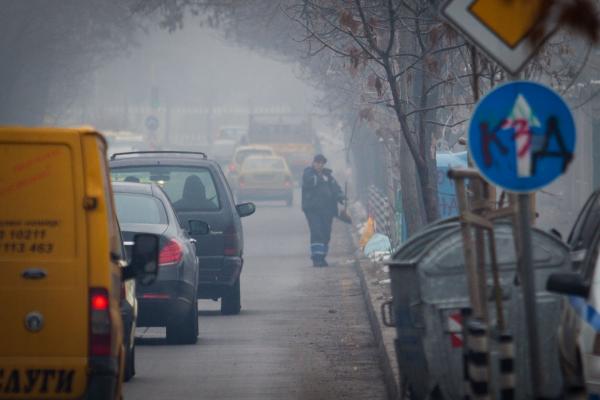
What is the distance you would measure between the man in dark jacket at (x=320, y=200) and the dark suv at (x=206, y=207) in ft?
28.0

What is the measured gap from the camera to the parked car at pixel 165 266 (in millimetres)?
13875

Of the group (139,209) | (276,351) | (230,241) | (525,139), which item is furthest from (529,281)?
(230,241)

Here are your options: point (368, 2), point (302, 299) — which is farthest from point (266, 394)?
point (302, 299)

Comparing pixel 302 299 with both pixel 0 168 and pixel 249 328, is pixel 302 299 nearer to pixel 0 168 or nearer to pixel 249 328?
pixel 249 328

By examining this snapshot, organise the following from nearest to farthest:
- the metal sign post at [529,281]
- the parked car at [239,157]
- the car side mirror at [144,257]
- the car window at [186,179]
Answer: the metal sign post at [529,281]
the car side mirror at [144,257]
the car window at [186,179]
the parked car at [239,157]

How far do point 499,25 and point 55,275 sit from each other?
8.54ft

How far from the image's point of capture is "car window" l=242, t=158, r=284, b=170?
1812 inches

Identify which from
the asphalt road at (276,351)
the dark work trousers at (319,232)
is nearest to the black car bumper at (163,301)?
the asphalt road at (276,351)

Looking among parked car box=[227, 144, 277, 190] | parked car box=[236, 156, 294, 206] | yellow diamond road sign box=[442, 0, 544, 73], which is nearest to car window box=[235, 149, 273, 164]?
parked car box=[227, 144, 277, 190]

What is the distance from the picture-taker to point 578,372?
322 inches

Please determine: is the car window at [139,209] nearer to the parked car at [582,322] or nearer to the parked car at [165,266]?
the parked car at [165,266]

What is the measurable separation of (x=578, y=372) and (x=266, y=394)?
357 centimetres

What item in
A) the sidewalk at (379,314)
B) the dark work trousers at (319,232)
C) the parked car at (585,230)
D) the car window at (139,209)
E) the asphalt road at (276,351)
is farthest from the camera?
the dark work trousers at (319,232)

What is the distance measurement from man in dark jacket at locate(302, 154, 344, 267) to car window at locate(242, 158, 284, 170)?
19.2m
